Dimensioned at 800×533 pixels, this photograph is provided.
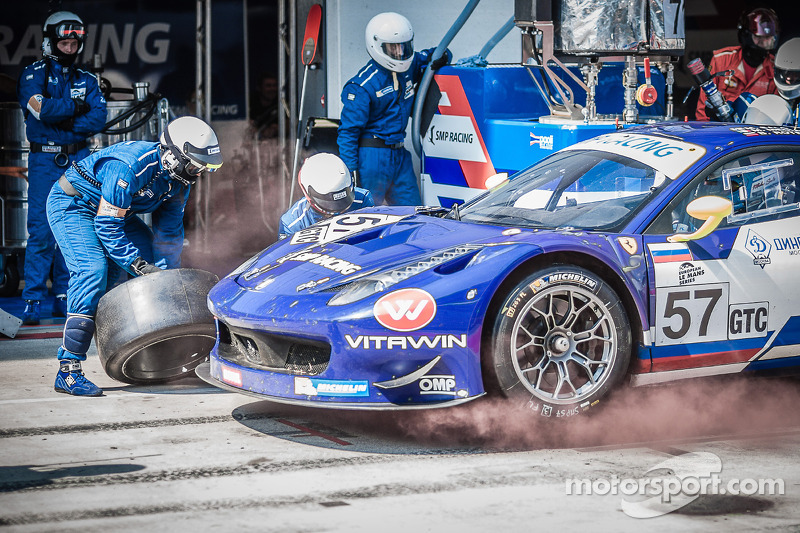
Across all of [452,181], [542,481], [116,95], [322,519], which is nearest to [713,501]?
[542,481]

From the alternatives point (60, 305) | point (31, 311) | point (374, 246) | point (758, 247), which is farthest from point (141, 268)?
point (758, 247)

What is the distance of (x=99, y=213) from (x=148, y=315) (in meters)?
0.67

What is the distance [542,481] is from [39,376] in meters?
3.48

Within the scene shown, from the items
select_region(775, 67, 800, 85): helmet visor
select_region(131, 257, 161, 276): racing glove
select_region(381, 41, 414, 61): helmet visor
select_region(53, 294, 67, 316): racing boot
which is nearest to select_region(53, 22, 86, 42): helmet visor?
select_region(53, 294, 67, 316): racing boot

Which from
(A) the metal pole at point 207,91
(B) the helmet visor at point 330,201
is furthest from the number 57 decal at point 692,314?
(A) the metal pole at point 207,91

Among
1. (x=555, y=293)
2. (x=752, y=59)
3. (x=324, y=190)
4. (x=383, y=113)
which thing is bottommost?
(x=555, y=293)

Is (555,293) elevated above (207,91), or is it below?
below

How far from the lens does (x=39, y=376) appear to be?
23.0 ft

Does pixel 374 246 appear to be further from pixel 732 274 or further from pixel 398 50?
pixel 398 50

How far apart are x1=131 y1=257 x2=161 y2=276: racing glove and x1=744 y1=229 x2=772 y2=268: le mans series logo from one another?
3.16 meters

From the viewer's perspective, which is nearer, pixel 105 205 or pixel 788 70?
pixel 105 205

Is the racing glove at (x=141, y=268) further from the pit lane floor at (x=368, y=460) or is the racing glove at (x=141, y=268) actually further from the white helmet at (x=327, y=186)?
the white helmet at (x=327, y=186)

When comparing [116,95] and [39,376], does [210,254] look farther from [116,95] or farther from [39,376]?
[39,376]

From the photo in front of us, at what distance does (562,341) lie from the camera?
17.5 ft
